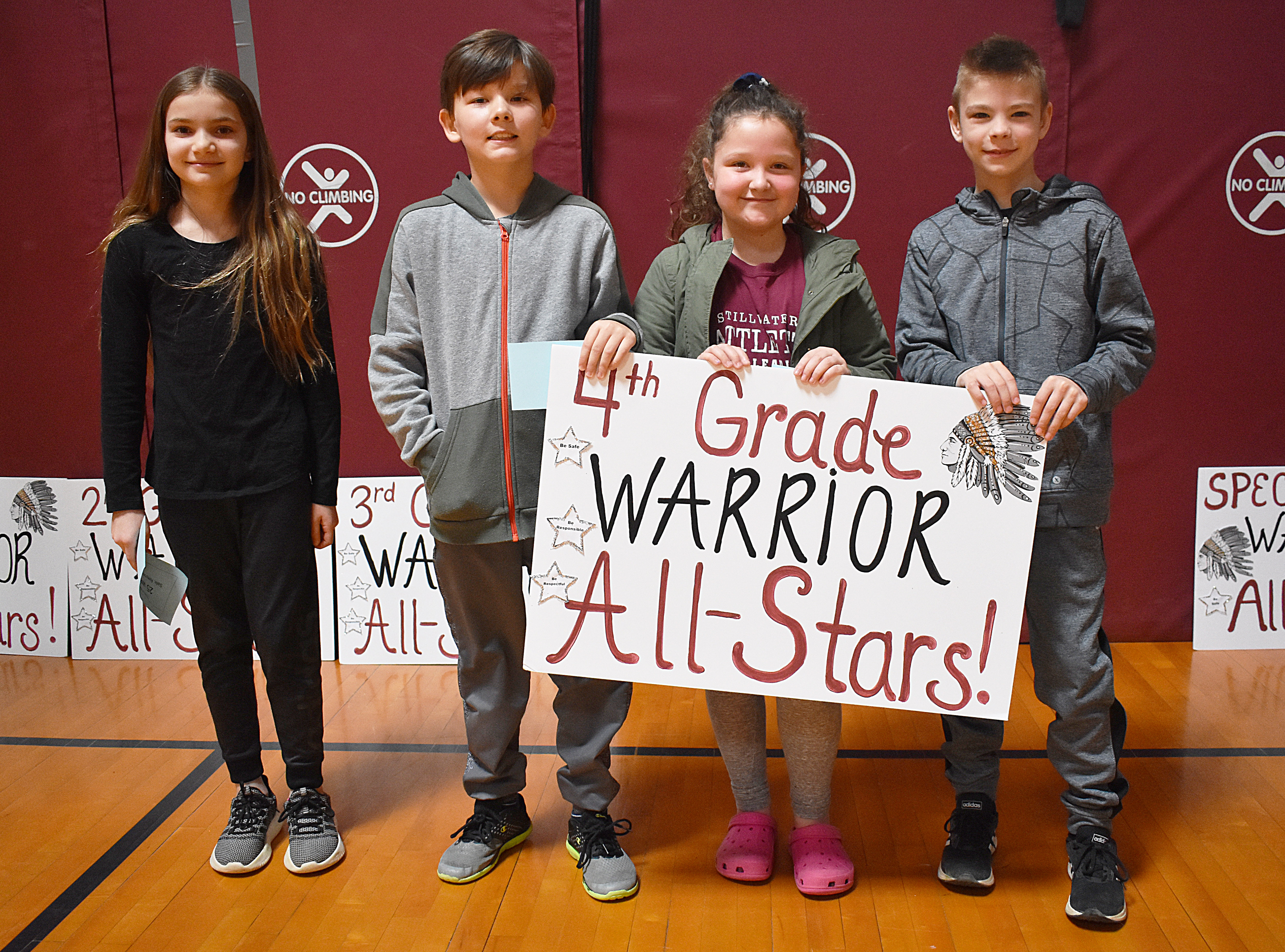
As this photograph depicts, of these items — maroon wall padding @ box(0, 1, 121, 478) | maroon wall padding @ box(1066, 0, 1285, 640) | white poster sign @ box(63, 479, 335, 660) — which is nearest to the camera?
maroon wall padding @ box(1066, 0, 1285, 640)

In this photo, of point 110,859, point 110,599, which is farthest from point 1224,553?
point 110,599

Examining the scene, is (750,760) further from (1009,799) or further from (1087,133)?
(1087,133)

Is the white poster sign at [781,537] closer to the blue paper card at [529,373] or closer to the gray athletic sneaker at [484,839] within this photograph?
the blue paper card at [529,373]

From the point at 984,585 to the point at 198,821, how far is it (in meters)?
1.66

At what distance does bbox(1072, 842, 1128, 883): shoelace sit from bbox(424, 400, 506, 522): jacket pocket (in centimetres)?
121

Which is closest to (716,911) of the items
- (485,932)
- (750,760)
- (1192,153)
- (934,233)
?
(750,760)

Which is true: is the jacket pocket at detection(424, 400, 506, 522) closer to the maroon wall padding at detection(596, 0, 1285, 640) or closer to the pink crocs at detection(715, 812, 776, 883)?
the pink crocs at detection(715, 812, 776, 883)

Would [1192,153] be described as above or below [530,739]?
above

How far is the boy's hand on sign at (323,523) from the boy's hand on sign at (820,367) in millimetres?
937

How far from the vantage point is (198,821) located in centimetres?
217

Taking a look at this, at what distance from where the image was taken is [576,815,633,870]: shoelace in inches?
75.7

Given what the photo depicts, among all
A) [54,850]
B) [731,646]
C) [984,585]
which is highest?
[984,585]

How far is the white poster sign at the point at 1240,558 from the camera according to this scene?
9.91 feet

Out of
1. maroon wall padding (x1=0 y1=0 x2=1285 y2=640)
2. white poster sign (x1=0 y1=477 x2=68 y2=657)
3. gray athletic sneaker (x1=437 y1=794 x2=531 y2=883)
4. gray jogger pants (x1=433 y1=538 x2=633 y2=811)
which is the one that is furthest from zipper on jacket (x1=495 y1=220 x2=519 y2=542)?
white poster sign (x1=0 y1=477 x2=68 y2=657)
